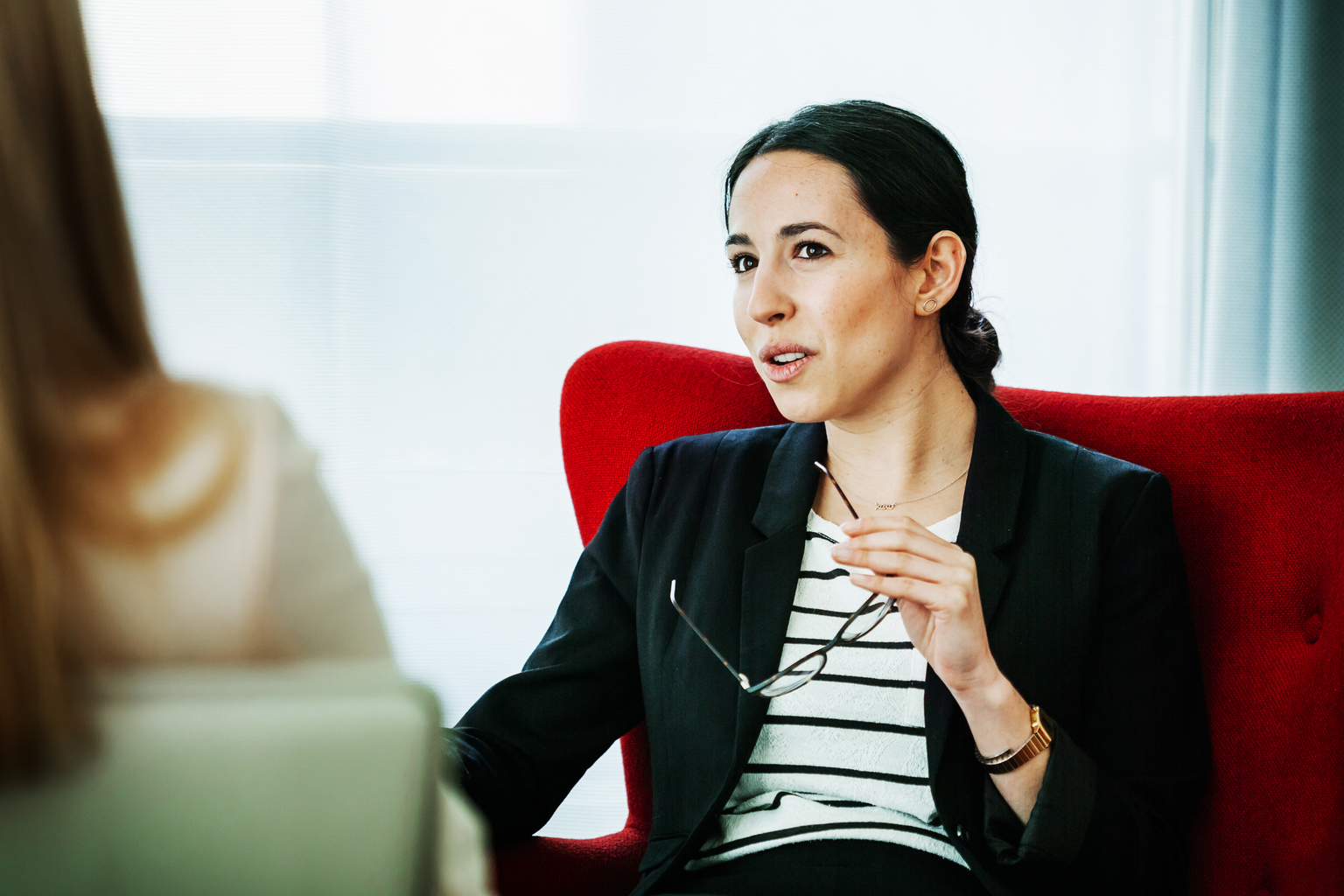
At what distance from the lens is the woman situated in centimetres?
97

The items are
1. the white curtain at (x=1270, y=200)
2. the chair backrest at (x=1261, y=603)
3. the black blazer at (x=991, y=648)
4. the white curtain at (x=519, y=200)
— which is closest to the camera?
the black blazer at (x=991, y=648)

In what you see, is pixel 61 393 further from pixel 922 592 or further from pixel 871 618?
pixel 871 618

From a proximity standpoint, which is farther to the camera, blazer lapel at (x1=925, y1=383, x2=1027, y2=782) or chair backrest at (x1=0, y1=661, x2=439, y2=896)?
blazer lapel at (x1=925, y1=383, x2=1027, y2=782)

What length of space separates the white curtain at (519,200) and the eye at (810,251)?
62 cm

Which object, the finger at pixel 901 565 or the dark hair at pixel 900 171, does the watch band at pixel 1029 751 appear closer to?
the finger at pixel 901 565

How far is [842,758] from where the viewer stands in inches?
41.8

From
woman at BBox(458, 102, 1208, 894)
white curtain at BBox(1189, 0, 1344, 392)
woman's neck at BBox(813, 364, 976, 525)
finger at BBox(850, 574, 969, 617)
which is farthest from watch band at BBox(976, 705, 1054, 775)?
white curtain at BBox(1189, 0, 1344, 392)

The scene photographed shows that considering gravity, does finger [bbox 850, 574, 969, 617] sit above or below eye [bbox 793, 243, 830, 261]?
below

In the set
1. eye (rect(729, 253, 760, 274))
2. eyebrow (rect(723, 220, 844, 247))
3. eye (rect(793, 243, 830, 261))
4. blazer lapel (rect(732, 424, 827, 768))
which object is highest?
eyebrow (rect(723, 220, 844, 247))

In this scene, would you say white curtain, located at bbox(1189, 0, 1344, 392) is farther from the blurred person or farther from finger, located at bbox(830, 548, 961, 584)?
the blurred person

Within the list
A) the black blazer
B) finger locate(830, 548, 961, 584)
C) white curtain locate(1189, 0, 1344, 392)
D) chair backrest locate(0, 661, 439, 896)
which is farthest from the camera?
white curtain locate(1189, 0, 1344, 392)

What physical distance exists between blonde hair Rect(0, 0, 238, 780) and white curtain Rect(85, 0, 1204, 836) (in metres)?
1.29

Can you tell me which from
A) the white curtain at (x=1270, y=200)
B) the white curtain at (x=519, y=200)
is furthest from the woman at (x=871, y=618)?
the white curtain at (x=1270, y=200)

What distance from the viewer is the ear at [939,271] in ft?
4.02
